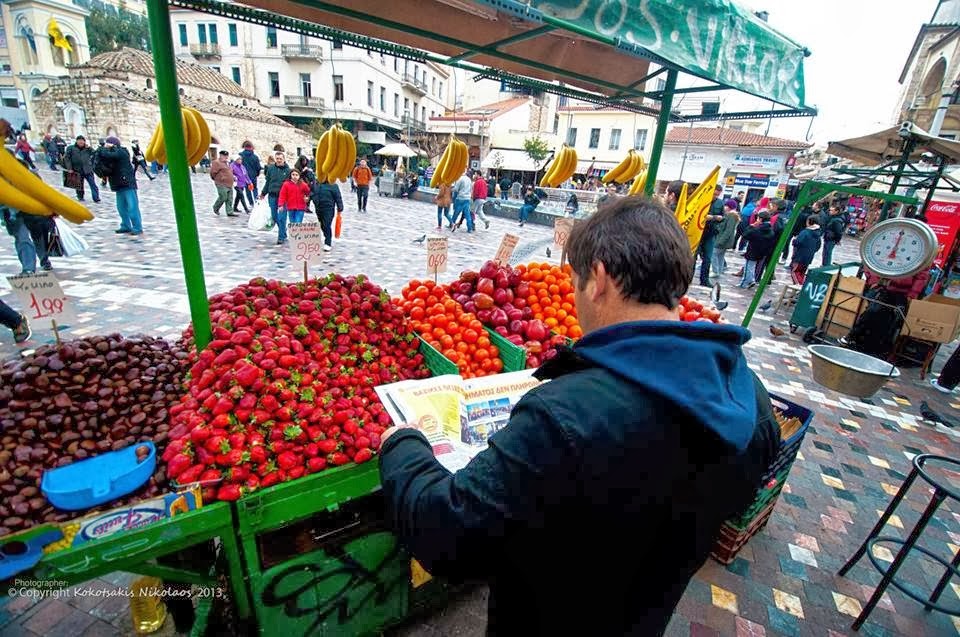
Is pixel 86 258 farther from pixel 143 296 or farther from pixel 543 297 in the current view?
pixel 543 297

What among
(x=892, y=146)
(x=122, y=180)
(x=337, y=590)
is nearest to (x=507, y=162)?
(x=122, y=180)

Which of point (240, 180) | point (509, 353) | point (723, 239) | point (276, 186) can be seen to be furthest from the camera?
point (240, 180)

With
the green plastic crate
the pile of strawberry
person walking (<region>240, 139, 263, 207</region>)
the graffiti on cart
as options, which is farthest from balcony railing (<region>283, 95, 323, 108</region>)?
the graffiti on cart

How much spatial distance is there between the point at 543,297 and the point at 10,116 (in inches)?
1834

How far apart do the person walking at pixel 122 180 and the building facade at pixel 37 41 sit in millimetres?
35483

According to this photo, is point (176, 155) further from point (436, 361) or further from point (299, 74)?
point (299, 74)

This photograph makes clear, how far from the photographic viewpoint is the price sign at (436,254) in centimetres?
343

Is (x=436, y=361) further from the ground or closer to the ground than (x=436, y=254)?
closer to the ground

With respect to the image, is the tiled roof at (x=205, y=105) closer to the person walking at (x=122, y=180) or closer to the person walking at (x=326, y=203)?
the person walking at (x=122, y=180)

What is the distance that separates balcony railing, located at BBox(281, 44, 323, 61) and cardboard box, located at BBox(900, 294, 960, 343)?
3940 cm

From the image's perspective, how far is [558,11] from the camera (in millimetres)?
1604

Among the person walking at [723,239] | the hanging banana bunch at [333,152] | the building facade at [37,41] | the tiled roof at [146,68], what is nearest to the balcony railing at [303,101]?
the tiled roof at [146,68]

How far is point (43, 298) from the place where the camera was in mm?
2088

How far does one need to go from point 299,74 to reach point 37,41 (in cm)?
1815
